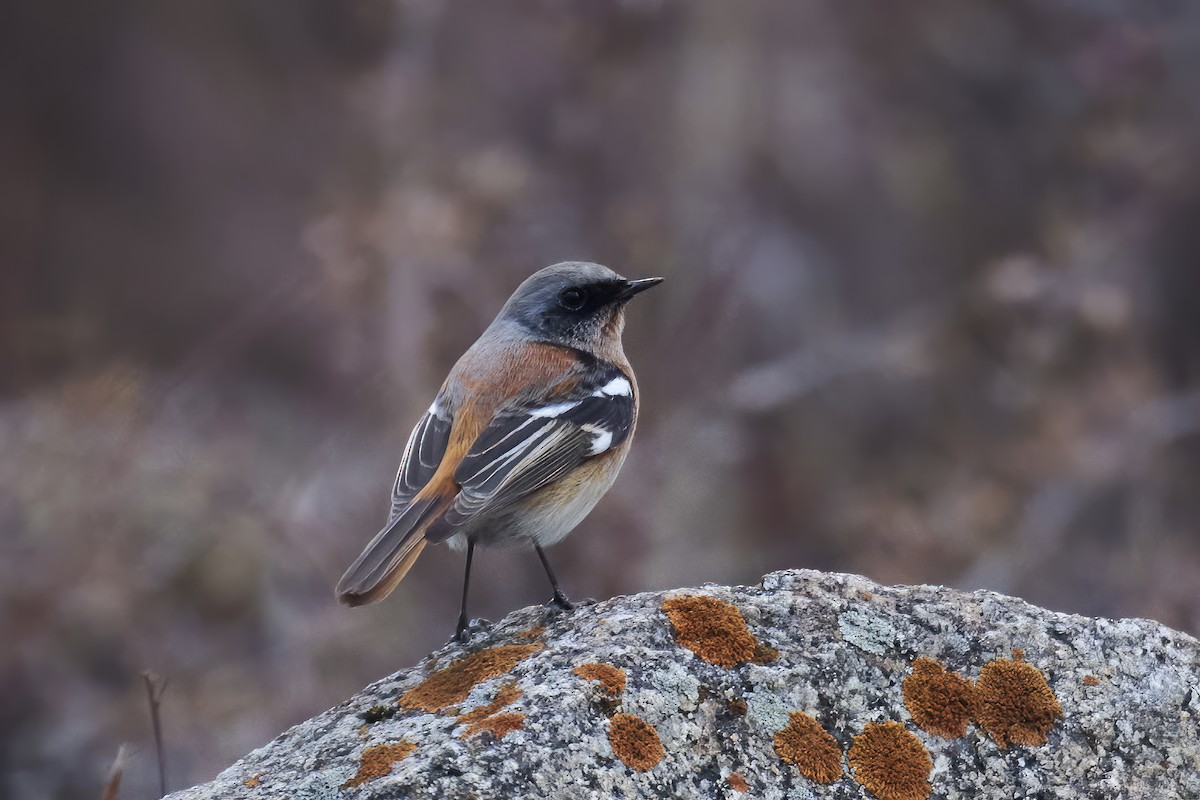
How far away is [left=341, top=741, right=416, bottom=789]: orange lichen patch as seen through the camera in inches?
119

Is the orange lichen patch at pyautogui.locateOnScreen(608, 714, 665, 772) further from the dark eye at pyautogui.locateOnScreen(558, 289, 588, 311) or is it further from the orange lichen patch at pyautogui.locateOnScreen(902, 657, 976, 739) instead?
the dark eye at pyautogui.locateOnScreen(558, 289, 588, 311)

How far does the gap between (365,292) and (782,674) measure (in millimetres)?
5601

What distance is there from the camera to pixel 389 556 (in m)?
4.04

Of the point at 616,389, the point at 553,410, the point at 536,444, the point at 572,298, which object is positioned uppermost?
the point at 572,298

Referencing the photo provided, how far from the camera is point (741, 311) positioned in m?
9.22

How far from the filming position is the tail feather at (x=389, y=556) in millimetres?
3885

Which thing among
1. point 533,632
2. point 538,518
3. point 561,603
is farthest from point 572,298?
point 533,632

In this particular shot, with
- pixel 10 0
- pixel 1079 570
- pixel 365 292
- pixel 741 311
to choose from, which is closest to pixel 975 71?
pixel 741 311

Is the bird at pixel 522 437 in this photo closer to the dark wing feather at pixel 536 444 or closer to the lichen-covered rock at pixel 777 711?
the dark wing feather at pixel 536 444

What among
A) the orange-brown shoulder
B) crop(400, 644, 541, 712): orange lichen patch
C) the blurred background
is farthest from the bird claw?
the blurred background

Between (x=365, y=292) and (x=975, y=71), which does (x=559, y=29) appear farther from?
(x=975, y=71)

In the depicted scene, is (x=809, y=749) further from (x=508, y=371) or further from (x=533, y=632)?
(x=508, y=371)

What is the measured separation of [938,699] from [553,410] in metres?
1.93

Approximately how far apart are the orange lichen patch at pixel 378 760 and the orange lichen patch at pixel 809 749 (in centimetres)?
93
